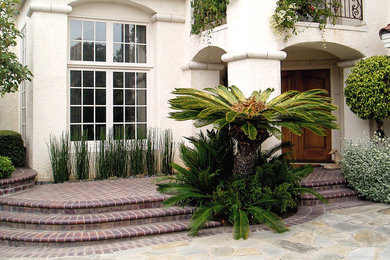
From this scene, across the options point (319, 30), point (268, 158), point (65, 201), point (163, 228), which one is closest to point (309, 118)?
point (268, 158)

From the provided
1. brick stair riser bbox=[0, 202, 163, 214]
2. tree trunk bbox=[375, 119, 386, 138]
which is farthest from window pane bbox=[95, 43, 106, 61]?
tree trunk bbox=[375, 119, 386, 138]

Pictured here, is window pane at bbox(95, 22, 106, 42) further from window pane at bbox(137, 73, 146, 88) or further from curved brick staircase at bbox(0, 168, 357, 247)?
curved brick staircase at bbox(0, 168, 357, 247)

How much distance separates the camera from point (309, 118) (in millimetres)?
5770

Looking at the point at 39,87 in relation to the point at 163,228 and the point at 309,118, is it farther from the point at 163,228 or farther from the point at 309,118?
the point at 309,118

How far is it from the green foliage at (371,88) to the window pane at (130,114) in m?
4.80

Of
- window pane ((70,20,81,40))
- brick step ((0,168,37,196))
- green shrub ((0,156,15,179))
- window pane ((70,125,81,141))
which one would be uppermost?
window pane ((70,20,81,40))

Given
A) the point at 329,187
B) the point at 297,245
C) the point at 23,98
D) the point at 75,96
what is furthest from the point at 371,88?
the point at 23,98

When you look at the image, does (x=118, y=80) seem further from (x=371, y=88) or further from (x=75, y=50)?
(x=371, y=88)

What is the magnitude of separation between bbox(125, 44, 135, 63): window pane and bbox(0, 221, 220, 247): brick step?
187 inches

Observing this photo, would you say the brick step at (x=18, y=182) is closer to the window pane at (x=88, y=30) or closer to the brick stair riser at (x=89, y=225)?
the brick stair riser at (x=89, y=225)

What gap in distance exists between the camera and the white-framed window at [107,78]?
29.3 feet

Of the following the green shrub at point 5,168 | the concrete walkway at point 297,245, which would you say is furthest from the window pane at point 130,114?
the concrete walkway at point 297,245

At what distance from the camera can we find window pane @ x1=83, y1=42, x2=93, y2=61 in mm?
9023

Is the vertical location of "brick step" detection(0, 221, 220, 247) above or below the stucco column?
below
